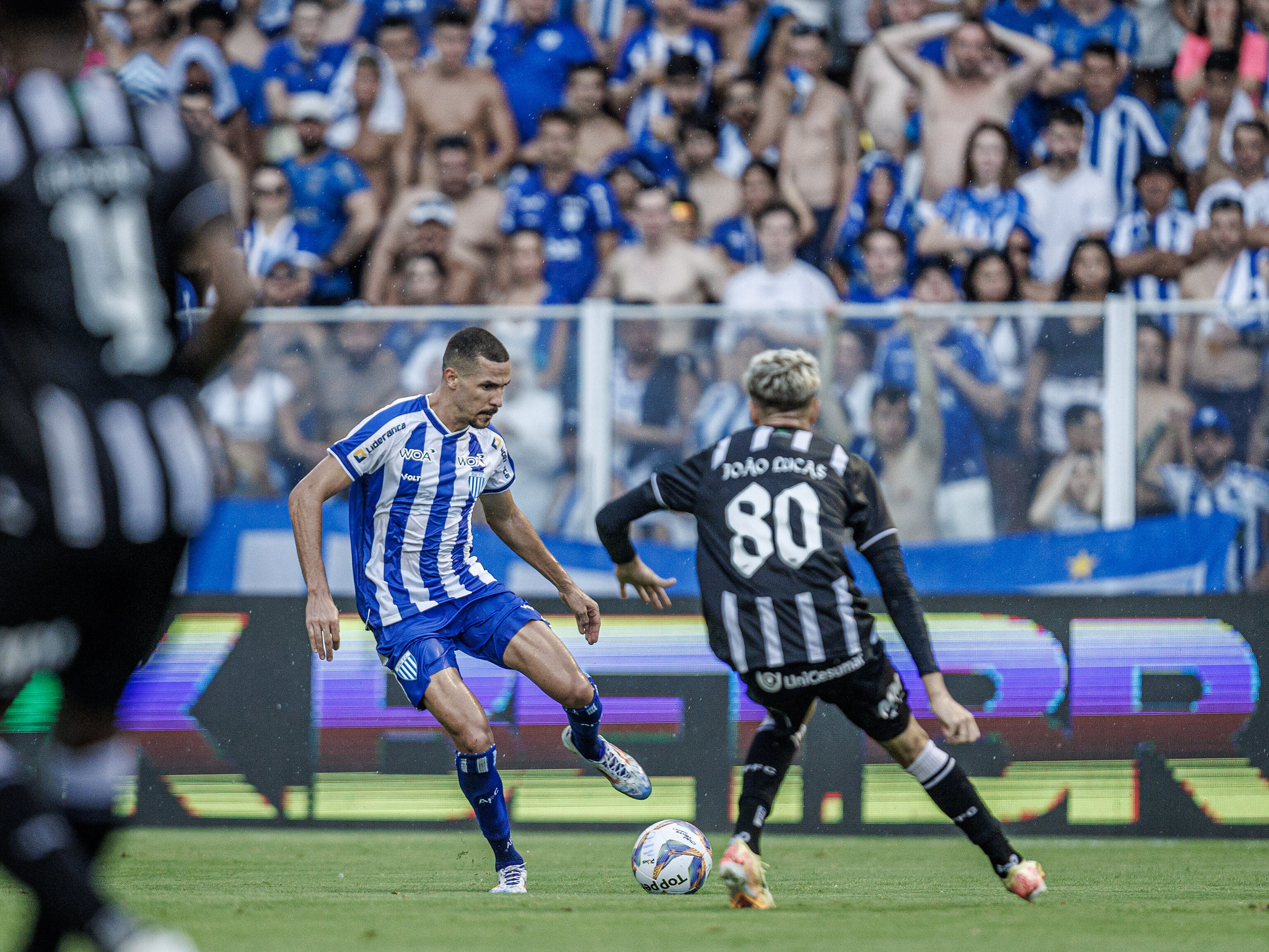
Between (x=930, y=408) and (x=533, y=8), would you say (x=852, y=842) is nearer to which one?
(x=930, y=408)

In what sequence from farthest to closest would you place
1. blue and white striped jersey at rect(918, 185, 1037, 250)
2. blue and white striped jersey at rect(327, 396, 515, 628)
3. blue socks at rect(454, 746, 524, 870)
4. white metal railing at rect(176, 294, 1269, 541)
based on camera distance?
blue and white striped jersey at rect(918, 185, 1037, 250)
white metal railing at rect(176, 294, 1269, 541)
blue and white striped jersey at rect(327, 396, 515, 628)
blue socks at rect(454, 746, 524, 870)

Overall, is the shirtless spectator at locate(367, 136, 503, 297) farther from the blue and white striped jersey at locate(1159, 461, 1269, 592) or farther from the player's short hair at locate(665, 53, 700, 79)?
the blue and white striped jersey at locate(1159, 461, 1269, 592)

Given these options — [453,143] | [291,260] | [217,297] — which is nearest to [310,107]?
[453,143]

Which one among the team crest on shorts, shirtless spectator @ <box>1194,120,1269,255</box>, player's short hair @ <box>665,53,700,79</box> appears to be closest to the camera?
the team crest on shorts

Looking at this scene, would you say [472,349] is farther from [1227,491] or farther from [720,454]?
[1227,491]

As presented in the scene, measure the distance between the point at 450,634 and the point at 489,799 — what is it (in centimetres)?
71

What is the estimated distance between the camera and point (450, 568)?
22.6 ft

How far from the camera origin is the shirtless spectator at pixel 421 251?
11312 mm

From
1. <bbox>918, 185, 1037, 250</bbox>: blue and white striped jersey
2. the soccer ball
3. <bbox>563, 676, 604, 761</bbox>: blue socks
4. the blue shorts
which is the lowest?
the soccer ball

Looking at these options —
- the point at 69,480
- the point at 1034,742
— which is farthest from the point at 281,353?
the point at 69,480

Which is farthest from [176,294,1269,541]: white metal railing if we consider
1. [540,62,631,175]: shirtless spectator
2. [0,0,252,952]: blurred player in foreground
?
[0,0,252,952]: blurred player in foreground

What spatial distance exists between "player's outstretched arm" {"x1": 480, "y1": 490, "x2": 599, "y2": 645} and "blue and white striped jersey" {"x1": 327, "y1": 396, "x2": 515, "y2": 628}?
180 mm

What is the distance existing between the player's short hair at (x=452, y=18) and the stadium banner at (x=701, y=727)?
5.23m

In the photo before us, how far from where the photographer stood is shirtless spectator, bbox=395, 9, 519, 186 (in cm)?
1233
